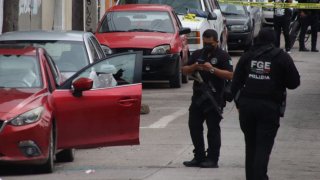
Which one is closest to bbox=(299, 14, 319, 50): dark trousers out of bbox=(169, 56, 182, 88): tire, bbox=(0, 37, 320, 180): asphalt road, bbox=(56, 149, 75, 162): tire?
bbox=(169, 56, 182, 88): tire

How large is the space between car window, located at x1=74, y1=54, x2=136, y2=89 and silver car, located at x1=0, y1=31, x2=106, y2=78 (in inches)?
89.6

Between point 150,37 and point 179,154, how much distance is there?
29.9 ft

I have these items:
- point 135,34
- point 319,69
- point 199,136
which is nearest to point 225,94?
point 199,136

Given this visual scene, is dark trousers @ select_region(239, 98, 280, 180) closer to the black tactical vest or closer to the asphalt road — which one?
the black tactical vest

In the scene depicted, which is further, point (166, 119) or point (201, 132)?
point (166, 119)

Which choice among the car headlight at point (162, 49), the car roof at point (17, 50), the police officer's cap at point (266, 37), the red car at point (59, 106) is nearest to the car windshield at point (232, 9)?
the car headlight at point (162, 49)

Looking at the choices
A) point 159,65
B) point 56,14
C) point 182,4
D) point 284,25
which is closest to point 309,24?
point 284,25

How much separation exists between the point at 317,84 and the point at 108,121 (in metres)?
13.0

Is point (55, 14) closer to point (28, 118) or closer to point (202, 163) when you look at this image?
point (202, 163)

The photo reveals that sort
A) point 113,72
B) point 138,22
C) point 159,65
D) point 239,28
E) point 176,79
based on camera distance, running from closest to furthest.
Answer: point 113,72 < point 159,65 < point 176,79 < point 138,22 < point 239,28

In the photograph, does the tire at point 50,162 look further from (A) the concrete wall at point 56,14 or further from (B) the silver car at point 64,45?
(A) the concrete wall at point 56,14

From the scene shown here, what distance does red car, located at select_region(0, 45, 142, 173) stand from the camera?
11.7 m

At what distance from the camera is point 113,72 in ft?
43.0

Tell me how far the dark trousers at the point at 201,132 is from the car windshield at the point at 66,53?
3.13 metres
